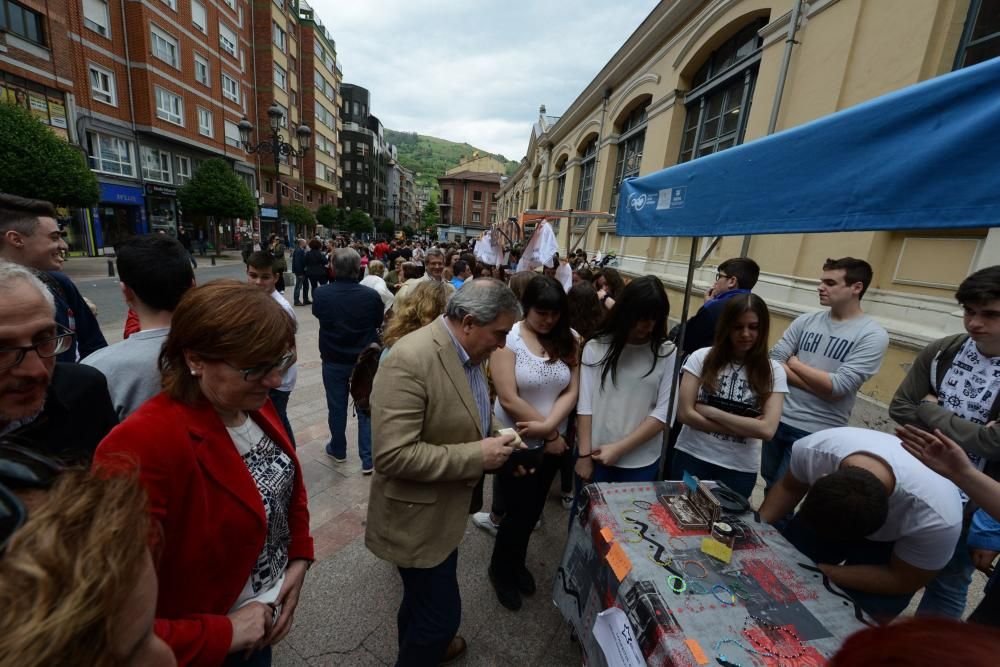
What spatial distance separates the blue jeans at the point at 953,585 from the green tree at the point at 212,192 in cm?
2788

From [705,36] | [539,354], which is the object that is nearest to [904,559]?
[539,354]

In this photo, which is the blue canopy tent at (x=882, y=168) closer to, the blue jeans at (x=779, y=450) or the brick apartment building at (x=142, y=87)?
the blue jeans at (x=779, y=450)

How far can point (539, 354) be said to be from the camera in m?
2.52

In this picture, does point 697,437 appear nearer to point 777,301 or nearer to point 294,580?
point 294,580

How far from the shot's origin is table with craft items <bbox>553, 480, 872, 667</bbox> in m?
1.30

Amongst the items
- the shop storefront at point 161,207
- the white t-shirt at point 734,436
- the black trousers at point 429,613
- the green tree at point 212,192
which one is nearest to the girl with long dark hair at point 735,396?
the white t-shirt at point 734,436

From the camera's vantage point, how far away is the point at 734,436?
2.46m

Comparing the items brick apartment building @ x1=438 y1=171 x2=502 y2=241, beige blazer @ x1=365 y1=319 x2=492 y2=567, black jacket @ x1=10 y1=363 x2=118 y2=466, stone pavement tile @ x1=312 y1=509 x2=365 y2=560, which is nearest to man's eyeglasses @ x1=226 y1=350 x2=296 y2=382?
beige blazer @ x1=365 y1=319 x2=492 y2=567

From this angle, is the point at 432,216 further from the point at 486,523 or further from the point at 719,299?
the point at 486,523

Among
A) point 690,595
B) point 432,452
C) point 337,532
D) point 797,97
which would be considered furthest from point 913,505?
point 797,97

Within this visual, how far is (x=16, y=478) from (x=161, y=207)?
98.9 feet

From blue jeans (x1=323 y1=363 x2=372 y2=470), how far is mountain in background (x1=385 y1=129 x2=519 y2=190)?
436 ft

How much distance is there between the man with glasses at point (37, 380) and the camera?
104 centimetres

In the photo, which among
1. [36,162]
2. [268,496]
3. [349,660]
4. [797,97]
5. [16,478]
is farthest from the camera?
[36,162]
